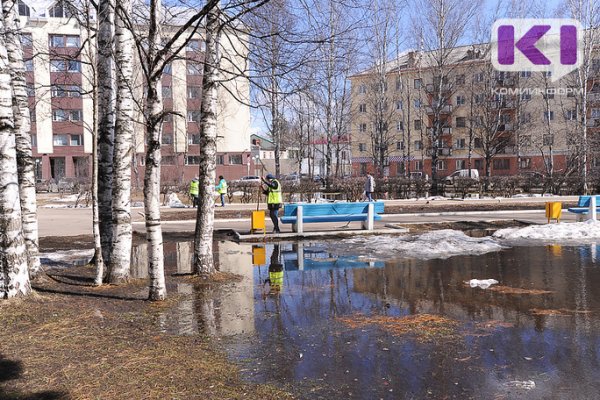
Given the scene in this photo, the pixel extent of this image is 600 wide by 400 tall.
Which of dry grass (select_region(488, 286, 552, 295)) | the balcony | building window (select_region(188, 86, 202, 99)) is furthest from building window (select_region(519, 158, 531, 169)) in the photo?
dry grass (select_region(488, 286, 552, 295))

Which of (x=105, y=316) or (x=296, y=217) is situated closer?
(x=105, y=316)

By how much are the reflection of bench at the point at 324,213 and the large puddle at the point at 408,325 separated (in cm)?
452

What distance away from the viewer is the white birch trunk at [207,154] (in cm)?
898

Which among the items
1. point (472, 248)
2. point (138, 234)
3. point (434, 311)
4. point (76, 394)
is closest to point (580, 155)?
point (472, 248)

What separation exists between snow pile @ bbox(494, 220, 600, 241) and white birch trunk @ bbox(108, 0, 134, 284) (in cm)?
1012

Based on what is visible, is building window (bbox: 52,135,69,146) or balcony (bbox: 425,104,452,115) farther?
building window (bbox: 52,135,69,146)

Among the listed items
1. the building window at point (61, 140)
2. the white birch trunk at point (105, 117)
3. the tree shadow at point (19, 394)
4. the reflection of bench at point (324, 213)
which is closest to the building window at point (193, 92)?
the building window at point (61, 140)

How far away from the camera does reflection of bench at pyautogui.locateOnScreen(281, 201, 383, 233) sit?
15.7m

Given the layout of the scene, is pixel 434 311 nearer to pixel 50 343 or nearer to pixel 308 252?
pixel 50 343

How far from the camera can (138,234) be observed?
1622 cm

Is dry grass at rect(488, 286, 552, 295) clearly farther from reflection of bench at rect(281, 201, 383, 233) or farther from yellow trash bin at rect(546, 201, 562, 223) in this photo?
yellow trash bin at rect(546, 201, 562, 223)

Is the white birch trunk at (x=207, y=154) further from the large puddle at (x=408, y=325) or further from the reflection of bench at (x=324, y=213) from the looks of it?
the reflection of bench at (x=324, y=213)

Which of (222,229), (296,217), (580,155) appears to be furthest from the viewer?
(580,155)

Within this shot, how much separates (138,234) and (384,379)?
1278cm
